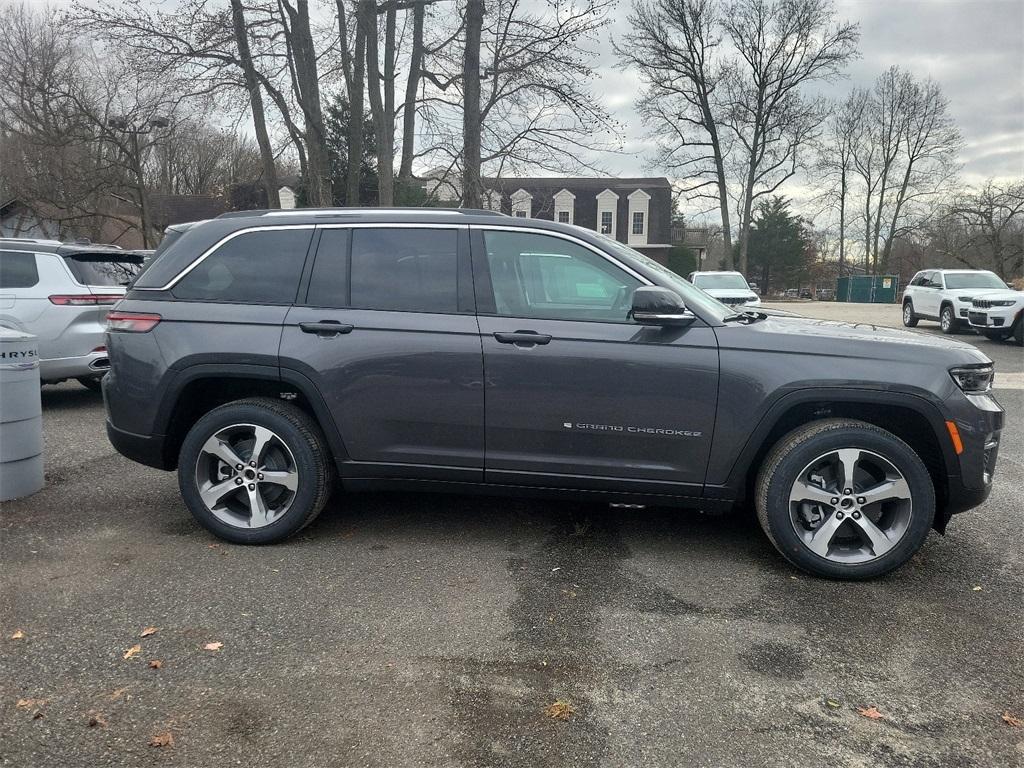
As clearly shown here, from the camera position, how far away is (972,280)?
18250 millimetres

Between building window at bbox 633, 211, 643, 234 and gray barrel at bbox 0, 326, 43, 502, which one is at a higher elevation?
building window at bbox 633, 211, 643, 234

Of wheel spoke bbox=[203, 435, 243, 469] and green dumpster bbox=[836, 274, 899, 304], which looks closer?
wheel spoke bbox=[203, 435, 243, 469]

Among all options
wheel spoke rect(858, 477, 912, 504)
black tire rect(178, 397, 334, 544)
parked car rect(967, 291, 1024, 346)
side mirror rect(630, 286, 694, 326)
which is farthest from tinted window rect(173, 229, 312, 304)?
parked car rect(967, 291, 1024, 346)

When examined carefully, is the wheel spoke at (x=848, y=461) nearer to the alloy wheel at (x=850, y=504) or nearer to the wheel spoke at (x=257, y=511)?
the alloy wheel at (x=850, y=504)

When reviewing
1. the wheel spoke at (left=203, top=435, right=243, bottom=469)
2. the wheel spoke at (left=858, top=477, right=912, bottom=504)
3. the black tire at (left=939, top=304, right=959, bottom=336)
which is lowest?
the wheel spoke at (left=858, top=477, right=912, bottom=504)

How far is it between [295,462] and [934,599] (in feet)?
10.9

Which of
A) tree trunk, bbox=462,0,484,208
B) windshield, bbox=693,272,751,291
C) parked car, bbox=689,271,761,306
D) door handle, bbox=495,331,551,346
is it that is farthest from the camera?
windshield, bbox=693,272,751,291

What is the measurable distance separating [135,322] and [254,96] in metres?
14.5

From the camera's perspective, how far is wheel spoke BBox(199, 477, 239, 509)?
13.4 feet

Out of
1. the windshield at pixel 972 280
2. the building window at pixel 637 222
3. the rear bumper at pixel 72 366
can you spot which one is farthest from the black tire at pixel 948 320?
the building window at pixel 637 222

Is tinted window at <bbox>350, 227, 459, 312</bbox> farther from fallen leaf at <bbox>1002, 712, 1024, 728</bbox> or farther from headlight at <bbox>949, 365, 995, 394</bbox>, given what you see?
fallen leaf at <bbox>1002, 712, 1024, 728</bbox>

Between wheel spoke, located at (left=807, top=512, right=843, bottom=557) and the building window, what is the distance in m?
51.8

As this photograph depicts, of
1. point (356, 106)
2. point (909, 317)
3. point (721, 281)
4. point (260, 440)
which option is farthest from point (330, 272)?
point (909, 317)

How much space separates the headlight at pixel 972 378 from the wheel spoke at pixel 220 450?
376 cm
